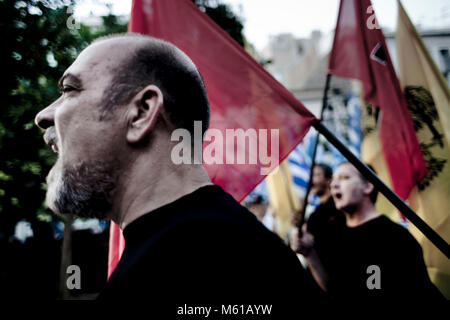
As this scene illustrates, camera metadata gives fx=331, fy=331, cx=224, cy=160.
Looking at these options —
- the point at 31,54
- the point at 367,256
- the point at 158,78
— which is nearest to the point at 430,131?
the point at 367,256

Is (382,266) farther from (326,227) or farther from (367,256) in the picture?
(326,227)

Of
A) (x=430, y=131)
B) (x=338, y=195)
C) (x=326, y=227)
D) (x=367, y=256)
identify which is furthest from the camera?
(x=326, y=227)

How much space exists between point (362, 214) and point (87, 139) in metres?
2.65

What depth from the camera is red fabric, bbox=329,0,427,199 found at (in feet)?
8.38

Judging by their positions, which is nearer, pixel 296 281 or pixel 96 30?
pixel 296 281

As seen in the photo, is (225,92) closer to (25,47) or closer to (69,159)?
(69,159)

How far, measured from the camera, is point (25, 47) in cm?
315

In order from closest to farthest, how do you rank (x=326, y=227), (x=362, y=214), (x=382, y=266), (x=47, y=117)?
(x=47, y=117) → (x=382, y=266) → (x=362, y=214) → (x=326, y=227)

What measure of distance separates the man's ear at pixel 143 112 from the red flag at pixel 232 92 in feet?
3.82

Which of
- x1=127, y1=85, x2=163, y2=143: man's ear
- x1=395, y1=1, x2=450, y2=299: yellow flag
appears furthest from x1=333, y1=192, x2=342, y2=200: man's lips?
x1=127, y1=85, x2=163, y2=143: man's ear

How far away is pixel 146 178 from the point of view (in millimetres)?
1163
